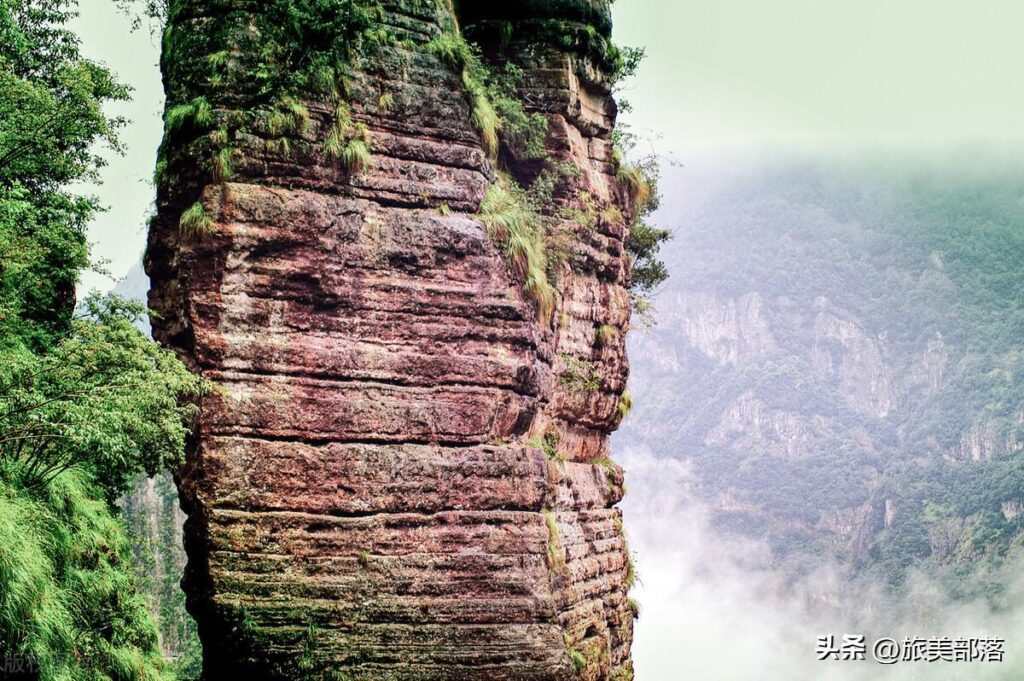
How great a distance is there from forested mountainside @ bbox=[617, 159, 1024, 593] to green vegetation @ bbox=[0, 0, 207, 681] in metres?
81.7

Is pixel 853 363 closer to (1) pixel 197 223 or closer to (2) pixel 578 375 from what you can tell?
(2) pixel 578 375

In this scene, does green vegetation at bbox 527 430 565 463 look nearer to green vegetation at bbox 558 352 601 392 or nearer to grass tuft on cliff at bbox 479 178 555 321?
green vegetation at bbox 558 352 601 392

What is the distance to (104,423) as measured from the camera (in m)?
12.8

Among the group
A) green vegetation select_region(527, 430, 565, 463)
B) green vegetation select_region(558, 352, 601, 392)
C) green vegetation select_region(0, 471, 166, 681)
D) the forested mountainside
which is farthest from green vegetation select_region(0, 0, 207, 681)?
the forested mountainside

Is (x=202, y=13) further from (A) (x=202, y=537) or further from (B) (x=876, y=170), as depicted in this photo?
(B) (x=876, y=170)

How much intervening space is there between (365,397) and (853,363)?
11102cm

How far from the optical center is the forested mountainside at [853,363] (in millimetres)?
97688

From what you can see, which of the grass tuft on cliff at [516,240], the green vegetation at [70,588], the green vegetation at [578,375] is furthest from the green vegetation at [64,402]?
the green vegetation at [578,375]

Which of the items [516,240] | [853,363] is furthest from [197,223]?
[853,363]

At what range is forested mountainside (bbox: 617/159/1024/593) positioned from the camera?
97.7m

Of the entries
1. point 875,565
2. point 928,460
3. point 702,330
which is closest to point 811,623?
point 875,565

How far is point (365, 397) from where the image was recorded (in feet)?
46.7

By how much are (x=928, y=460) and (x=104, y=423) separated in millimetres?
97303

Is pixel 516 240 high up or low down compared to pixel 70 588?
up
